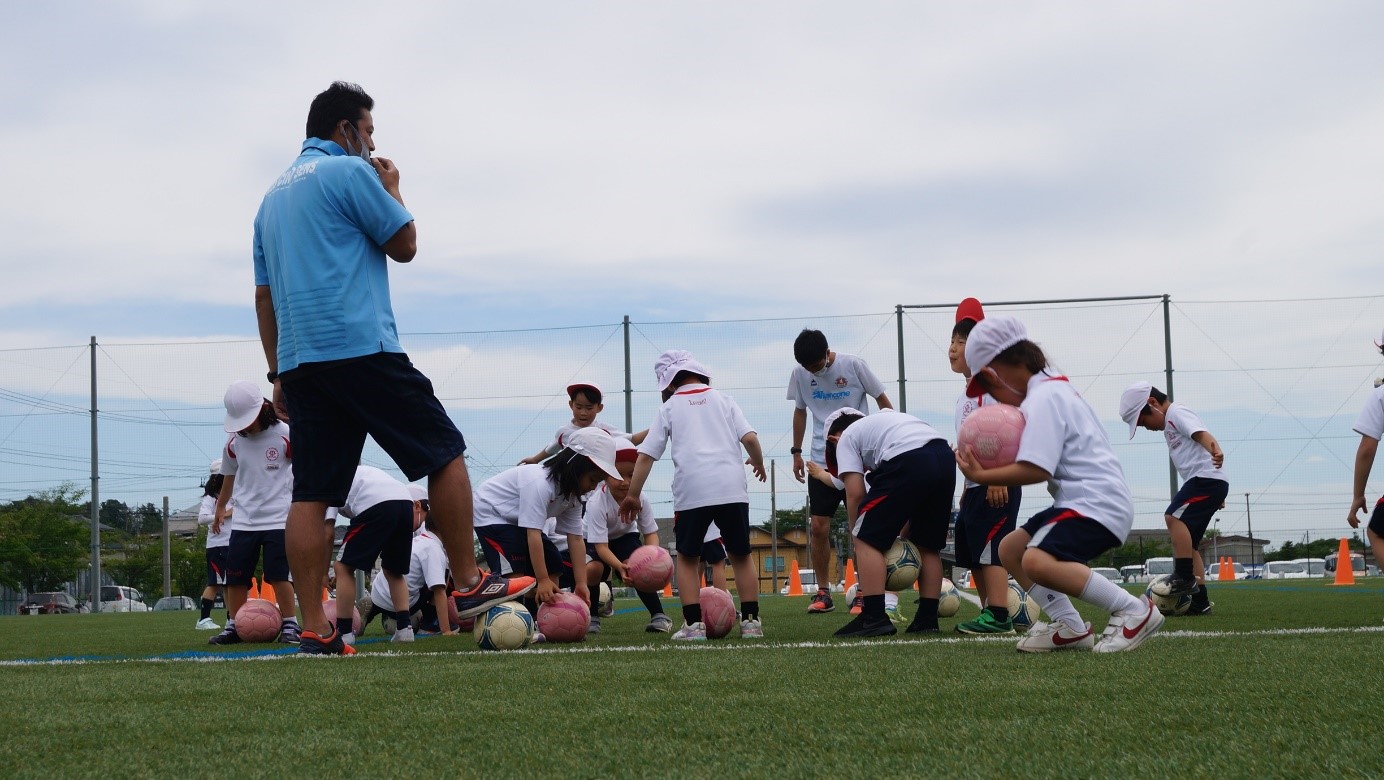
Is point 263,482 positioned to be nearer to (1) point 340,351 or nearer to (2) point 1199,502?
(1) point 340,351

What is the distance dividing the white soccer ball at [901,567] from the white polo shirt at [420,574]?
3.25 meters

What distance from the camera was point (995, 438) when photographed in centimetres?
498

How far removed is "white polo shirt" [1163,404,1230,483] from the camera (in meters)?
9.45

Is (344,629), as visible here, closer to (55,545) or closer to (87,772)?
(87,772)

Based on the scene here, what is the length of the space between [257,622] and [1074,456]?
5.73 m

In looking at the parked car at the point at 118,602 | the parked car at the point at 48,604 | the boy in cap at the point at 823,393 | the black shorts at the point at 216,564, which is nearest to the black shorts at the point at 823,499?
the boy in cap at the point at 823,393

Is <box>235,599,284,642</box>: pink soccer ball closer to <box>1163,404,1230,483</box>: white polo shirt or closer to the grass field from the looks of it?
the grass field

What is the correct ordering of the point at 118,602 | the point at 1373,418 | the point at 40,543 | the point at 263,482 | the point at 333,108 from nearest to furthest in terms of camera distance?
the point at 333,108, the point at 1373,418, the point at 263,482, the point at 118,602, the point at 40,543

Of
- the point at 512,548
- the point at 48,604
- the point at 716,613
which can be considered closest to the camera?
the point at 716,613

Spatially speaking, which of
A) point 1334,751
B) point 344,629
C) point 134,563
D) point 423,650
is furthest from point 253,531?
point 134,563

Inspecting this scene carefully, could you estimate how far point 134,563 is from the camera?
6325 cm

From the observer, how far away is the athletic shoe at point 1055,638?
4969 mm

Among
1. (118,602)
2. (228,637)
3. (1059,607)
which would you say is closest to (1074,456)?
(1059,607)

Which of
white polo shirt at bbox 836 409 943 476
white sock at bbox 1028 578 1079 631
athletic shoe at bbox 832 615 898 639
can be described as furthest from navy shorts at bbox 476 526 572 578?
white sock at bbox 1028 578 1079 631
